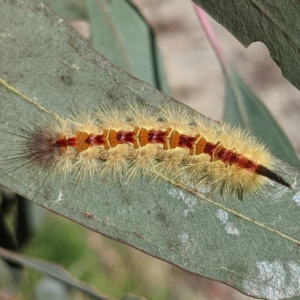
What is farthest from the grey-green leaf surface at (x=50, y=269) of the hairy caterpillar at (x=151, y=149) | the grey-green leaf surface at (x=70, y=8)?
the grey-green leaf surface at (x=70, y=8)

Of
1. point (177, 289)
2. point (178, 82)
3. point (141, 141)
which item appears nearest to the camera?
point (141, 141)

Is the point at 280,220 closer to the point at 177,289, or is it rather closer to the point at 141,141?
the point at 141,141

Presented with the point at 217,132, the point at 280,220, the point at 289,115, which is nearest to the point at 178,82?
the point at 289,115

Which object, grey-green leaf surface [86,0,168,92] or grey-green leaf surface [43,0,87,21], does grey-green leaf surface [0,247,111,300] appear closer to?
grey-green leaf surface [86,0,168,92]

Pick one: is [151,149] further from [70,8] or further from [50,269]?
[70,8]

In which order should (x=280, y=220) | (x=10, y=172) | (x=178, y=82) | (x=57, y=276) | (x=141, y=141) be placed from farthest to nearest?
(x=178, y=82) < (x=57, y=276) < (x=141, y=141) < (x=280, y=220) < (x=10, y=172)

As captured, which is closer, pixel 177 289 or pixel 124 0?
pixel 124 0

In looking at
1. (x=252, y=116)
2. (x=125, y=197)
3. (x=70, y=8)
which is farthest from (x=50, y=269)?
(x=70, y=8)

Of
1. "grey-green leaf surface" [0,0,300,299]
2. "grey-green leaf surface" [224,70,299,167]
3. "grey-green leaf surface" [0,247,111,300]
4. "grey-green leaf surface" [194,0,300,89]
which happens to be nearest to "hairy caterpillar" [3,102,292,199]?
"grey-green leaf surface" [0,0,300,299]
